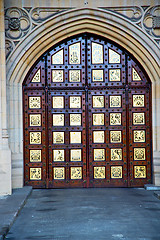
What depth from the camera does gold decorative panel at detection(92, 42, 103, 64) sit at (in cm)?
902

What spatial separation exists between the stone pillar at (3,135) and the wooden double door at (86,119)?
1.14 meters

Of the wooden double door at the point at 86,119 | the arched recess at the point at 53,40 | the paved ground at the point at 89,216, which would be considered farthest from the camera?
the wooden double door at the point at 86,119

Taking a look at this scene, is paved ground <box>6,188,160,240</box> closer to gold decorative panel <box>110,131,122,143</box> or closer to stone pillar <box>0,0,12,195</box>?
stone pillar <box>0,0,12,195</box>

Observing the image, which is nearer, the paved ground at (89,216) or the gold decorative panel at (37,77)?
the paved ground at (89,216)

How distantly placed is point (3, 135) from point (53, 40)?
2.59m

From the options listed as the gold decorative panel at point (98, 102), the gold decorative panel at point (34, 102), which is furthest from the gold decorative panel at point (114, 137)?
the gold decorative panel at point (34, 102)

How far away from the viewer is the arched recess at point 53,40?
8594 mm

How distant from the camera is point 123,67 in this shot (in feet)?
29.6

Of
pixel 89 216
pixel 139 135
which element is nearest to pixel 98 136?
pixel 139 135

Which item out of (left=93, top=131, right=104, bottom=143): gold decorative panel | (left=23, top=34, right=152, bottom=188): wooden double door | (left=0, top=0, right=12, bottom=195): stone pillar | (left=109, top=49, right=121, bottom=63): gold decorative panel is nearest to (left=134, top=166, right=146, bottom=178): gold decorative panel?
(left=23, top=34, right=152, bottom=188): wooden double door

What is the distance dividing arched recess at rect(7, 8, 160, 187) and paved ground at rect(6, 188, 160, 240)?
1.40 metres

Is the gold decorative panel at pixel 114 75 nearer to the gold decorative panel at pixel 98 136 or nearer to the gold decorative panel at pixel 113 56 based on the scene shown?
the gold decorative panel at pixel 113 56

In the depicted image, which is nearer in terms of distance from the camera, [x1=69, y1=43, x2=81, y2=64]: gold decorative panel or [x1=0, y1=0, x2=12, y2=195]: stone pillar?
[x1=0, y1=0, x2=12, y2=195]: stone pillar

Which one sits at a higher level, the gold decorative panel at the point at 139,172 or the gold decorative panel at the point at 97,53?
the gold decorative panel at the point at 97,53
